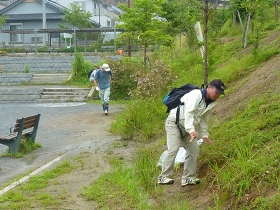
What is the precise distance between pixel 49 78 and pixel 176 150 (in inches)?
1036

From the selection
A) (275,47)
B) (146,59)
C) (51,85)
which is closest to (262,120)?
(275,47)

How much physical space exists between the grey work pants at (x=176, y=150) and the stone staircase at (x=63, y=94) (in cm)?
1854

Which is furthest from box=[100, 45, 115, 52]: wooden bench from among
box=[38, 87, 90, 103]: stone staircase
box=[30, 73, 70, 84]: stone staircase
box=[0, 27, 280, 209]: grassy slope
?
box=[0, 27, 280, 209]: grassy slope

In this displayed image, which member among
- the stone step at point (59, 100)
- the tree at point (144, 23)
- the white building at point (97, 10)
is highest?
the white building at point (97, 10)

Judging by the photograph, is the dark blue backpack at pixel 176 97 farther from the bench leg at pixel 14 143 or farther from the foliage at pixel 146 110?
the bench leg at pixel 14 143

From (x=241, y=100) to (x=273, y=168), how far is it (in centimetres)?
455

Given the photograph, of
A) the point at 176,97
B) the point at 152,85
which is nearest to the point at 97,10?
the point at 152,85

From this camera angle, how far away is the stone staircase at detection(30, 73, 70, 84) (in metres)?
31.7

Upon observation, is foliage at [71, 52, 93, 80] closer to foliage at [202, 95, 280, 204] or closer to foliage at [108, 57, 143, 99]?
foliage at [108, 57, 143, 99]

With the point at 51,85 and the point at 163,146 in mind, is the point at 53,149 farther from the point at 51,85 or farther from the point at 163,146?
the point at 51,85

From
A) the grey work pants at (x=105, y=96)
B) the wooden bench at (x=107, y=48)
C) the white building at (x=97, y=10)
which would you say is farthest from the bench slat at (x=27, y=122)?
the white building at (x=97, y=10)

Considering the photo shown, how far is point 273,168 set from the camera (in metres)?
5.81

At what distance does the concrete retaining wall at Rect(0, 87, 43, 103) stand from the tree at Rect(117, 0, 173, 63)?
17.0 ft

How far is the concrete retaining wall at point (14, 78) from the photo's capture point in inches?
1264
